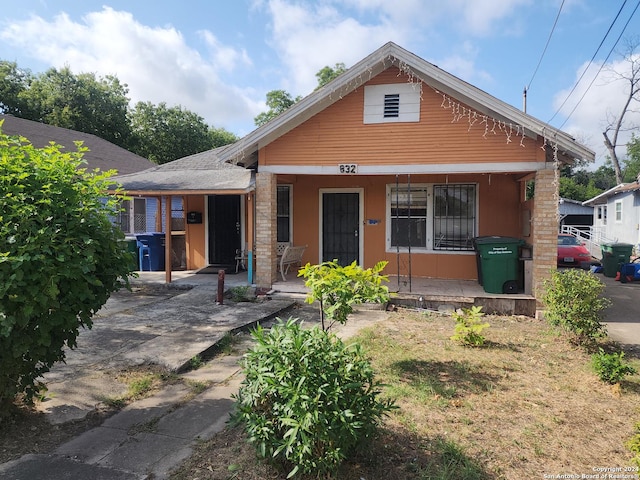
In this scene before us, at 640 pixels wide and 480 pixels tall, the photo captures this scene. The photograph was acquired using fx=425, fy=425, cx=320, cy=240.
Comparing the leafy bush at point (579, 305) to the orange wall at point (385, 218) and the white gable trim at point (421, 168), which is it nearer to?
the white gable trim at point (421, 168)

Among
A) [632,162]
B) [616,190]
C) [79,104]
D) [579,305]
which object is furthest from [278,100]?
[632,162]

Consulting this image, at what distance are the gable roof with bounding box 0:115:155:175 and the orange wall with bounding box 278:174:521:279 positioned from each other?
1039cm

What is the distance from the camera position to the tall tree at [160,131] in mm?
31984

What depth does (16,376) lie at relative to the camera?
3.47 meters

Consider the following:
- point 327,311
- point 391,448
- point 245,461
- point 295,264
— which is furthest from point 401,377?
point 295,264

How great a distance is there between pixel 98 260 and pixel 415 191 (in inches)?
342

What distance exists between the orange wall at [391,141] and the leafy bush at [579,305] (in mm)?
3228

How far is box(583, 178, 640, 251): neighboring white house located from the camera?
21453 mm

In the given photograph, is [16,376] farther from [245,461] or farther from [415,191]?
[415,191]

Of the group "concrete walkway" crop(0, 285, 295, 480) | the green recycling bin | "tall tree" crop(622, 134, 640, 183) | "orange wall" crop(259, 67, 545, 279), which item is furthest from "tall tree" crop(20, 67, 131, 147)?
"tall tree" crop(622, 134, 640, 183)

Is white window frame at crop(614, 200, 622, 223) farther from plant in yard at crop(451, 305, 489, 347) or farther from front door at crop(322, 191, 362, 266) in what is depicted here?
plant in yard at crop(451, 305, 489, 347)

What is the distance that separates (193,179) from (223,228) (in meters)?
1.86

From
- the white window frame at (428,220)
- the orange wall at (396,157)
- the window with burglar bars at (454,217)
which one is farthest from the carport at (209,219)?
the window with burglar bars at (454,217)

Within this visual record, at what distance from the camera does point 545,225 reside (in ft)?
26.9
